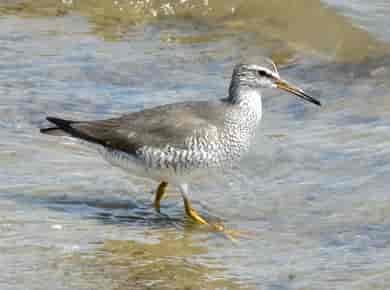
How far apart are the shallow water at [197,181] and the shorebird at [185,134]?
0.26 m

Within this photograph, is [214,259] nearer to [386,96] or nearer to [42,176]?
[42,176]

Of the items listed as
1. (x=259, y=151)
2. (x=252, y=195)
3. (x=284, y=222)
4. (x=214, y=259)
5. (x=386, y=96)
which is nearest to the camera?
(x=214, y=259)

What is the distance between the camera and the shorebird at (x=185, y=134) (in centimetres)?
759

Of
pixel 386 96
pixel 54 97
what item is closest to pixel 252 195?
pixel 386 96

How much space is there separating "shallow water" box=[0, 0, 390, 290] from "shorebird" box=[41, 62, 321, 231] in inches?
10.3

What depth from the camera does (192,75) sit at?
11133 mm

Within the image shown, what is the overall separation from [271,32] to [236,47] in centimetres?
55

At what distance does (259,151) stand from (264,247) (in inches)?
83.9

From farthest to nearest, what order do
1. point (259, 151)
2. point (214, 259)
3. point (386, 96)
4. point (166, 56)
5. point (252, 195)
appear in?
point (166, 56)
point (386, 96)
point (259, 151)
point (252, 195)
point (214, 259)

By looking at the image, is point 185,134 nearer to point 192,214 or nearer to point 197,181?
point 192,214

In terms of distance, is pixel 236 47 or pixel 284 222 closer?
pixel 284 222

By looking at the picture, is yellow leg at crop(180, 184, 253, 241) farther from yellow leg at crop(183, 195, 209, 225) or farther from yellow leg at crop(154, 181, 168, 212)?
yellow leg at crop(154, 181, 168, 212)

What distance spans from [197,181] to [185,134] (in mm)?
1033

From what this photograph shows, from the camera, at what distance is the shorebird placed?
7594 mm
